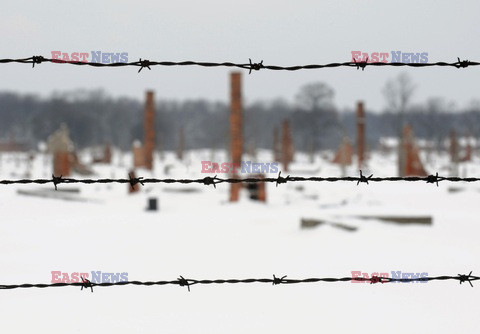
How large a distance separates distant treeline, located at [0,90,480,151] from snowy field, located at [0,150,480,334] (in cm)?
3168

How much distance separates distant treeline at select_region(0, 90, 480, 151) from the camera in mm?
54219

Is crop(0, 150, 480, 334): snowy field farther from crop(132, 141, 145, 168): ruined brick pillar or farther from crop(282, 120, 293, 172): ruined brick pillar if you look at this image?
crop(132, 141, 145, 168): ruined brick pillar

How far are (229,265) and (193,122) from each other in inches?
3360

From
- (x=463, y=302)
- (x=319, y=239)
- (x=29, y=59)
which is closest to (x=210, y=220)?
(x=319, y=239)

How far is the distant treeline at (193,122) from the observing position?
178ft

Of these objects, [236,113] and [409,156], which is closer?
[236,113]

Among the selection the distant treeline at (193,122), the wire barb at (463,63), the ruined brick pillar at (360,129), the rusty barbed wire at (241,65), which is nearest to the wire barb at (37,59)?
the rusty barbed wire at (241,65)

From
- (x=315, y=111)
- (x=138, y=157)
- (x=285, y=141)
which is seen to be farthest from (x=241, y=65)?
(x=315, y=111)

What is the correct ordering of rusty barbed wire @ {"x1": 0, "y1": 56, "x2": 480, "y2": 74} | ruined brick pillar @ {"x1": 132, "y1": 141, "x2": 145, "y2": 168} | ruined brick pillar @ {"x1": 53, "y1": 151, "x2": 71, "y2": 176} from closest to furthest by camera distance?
1. rusty barbed wire @ {"x1": 0, "y1": 56, "x2": 480, "y2": 74}
2. ruined brick pillar @ {"x1": 53, "y1": 151, "x2": 71, "y2": 176}
3. ruined brick pillar @ {"x1": 132, "y1": 141, "x2": 145, "y2": 168}

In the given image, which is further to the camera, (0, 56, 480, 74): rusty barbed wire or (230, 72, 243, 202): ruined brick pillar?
(230, 72, 243, 202): ruined brick pillar

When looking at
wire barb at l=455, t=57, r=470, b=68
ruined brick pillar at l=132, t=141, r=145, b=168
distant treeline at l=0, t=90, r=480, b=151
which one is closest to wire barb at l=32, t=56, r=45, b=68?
wire barb at l=455, t=57, r=470, b=68

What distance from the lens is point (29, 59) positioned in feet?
8.41

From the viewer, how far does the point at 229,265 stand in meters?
6.45

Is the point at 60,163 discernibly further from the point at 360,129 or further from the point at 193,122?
the point at 193,122
